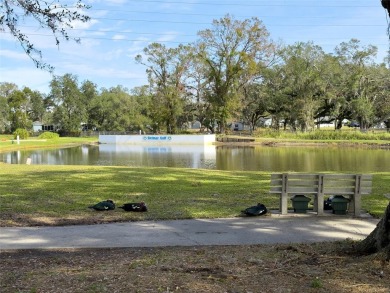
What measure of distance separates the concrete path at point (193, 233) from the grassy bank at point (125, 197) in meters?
0.57

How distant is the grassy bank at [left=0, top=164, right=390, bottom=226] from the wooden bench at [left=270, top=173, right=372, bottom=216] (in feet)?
2.13

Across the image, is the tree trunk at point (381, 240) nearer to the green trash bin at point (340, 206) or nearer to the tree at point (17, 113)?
the green trash bin at point (340, 206)

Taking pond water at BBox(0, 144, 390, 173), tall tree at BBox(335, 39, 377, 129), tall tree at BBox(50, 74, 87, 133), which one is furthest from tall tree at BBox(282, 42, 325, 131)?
tall tree at BBox(50, 74, 87, 133)

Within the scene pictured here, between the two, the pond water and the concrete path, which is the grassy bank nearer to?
the concrete path

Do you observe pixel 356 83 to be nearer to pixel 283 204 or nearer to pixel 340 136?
pixel 340 136

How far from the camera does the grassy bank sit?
27.0 feet

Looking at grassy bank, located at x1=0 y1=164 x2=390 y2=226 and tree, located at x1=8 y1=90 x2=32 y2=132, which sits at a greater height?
tree, located at x1=8 y1=90 x2=32 y2=132

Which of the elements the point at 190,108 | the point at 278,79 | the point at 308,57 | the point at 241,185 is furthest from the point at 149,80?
the point at 241,185

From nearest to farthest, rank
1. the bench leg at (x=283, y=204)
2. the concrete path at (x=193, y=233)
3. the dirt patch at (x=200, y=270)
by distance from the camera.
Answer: the dirt patch at (x=200, y=270) → the concrete path at (x=193, y=233) → the bench leg at (x=283, y=204)

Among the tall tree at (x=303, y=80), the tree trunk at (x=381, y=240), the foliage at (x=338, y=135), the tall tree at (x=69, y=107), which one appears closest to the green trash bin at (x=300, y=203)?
the tree trunk at (x=381, y=240)

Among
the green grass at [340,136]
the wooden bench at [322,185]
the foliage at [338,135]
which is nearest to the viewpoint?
the wooden bench at [322,185]

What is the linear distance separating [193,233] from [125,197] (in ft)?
13.1

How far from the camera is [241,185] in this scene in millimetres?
12859

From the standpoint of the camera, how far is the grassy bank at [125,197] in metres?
8.22
